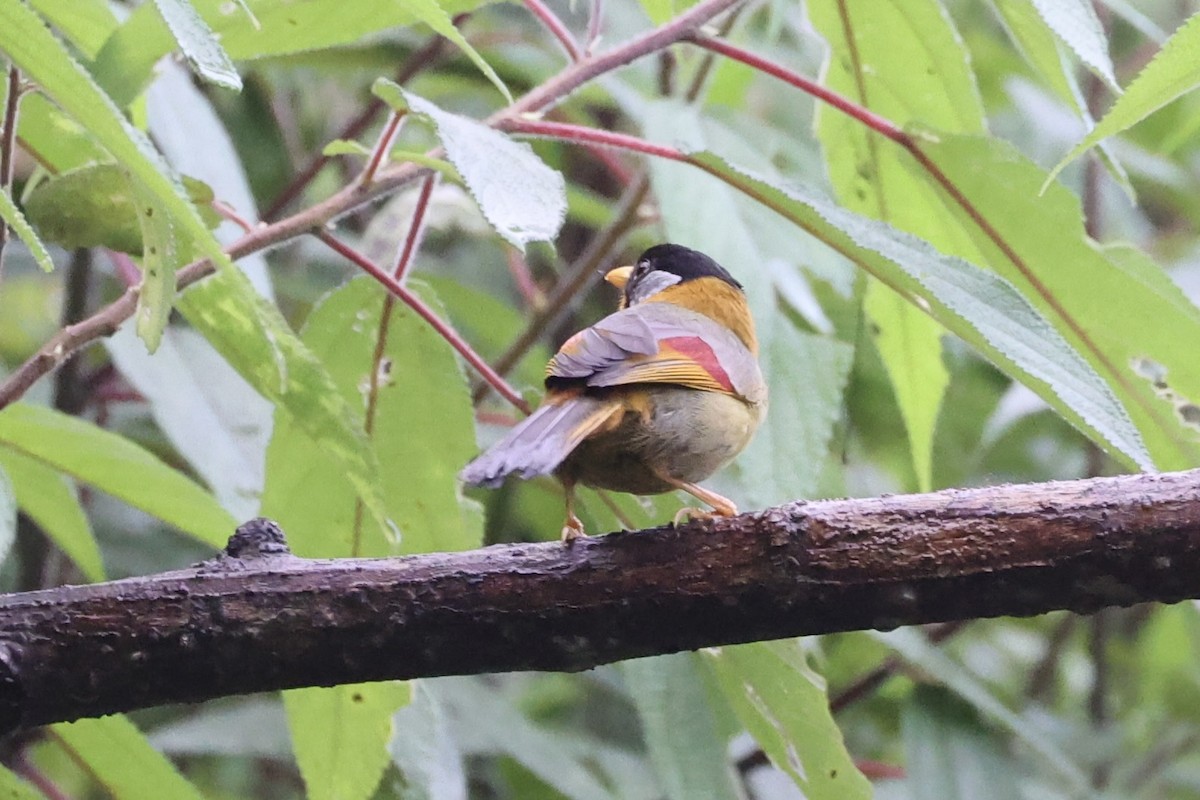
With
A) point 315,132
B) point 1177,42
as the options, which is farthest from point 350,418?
point 315,132

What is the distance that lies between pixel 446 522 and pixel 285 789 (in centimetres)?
257

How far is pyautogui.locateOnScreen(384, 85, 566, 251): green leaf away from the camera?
130 cm

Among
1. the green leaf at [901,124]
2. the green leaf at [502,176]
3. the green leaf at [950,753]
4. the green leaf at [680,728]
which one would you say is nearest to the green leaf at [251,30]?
the green leaf at [502,176]

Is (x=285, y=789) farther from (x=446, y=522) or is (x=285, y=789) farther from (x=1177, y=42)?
(x=1177, y=42)

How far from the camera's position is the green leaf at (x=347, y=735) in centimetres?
182

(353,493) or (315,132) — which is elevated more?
(315,132)

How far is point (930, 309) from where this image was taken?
66.4 inches

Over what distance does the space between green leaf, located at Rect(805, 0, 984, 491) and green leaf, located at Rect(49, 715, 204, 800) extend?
1187 mm

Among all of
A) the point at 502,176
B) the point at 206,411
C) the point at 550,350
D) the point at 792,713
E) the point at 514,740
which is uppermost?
the point at 550,350

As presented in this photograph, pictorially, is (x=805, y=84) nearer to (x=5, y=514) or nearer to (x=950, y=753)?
(x=5, y=514)

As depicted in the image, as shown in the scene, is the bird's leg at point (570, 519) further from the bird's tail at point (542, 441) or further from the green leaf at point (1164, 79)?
the green leaf at point (1164, 79)

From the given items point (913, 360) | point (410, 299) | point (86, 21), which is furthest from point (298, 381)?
point (913, 360)

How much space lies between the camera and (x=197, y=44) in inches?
45.1

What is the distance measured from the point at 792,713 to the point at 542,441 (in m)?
0.53
